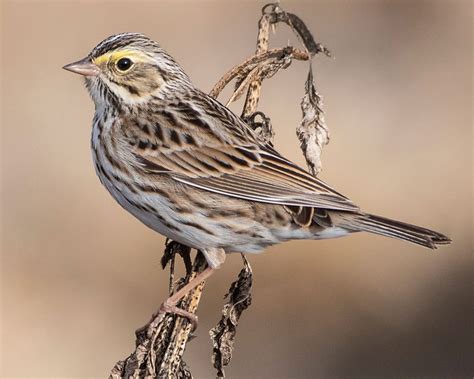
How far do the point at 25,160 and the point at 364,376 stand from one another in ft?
12.2

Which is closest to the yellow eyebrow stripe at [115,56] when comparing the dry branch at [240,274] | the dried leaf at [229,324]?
the dry branch at [240,274]

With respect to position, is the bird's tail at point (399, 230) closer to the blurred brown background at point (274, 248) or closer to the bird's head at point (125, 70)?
the bird's head at point (125, 70)

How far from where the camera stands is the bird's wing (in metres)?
5.77

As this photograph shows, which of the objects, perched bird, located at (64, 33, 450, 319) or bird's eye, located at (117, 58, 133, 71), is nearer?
perched bird, located at (64, 33, 450, 319)

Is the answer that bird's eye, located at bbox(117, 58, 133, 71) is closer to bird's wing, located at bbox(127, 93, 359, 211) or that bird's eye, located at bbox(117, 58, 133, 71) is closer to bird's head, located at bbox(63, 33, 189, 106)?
bird's head, located at bbox(63, 33, 189, 106)

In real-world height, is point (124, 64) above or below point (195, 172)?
above

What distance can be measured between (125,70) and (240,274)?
→ 1.51 m

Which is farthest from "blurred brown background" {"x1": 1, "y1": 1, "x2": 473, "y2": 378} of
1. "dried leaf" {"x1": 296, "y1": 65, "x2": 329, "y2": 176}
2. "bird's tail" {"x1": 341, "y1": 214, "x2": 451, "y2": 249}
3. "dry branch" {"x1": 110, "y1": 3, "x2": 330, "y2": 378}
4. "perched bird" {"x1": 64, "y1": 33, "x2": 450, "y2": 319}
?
"dried leaf" {"x1": 296, "y1": 65, "x2": 329, "y2": 176}

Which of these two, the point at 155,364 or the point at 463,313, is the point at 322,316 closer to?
the point at 463,313

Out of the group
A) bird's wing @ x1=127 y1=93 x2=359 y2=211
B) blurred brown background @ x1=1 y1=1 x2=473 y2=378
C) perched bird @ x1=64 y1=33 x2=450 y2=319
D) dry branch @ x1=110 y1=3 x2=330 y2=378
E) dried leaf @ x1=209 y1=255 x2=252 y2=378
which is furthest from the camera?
blurred brown background @ x1=1 y1=1 x2=473 y2=378

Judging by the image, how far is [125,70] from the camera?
20.0 feet

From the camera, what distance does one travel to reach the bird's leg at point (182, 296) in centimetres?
505

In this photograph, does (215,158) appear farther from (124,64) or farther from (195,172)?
(124,64)

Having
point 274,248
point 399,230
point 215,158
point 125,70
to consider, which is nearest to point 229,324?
point 399,230
